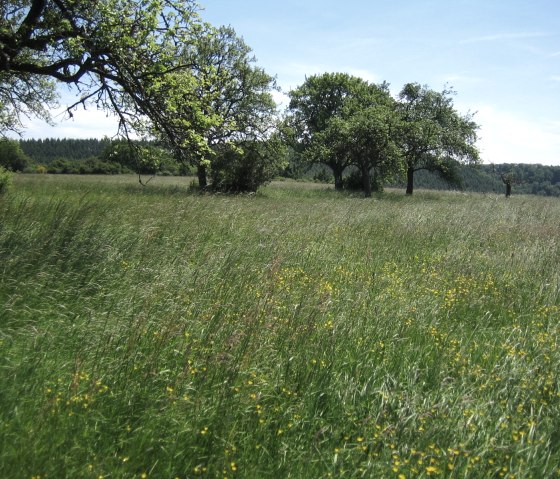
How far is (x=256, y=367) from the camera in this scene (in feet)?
11.1

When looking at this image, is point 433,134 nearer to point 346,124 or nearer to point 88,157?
point 346,124

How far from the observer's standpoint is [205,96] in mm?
9797

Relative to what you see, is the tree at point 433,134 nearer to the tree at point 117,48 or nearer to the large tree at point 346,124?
the large tree at point 346,124

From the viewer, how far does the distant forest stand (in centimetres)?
Answer: 4233

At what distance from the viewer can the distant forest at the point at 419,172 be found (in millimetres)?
42328

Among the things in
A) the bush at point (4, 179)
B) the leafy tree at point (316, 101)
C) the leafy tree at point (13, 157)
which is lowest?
the bush at point (4, 179)

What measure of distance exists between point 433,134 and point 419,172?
90789 millimetres

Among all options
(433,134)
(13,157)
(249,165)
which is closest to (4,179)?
(249,165)

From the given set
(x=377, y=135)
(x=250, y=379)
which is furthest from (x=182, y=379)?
A: (x=377, y=135)

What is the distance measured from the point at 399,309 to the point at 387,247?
3.85m

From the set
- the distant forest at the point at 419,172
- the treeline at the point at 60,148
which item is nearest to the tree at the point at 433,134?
the distant forest at the point at 419,172

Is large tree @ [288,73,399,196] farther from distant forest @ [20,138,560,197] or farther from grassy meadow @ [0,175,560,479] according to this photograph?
grassy meadow @ [0,175,560,479]

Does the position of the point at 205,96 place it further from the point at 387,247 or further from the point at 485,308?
the point at 485,308

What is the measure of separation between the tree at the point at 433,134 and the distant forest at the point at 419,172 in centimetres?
180
